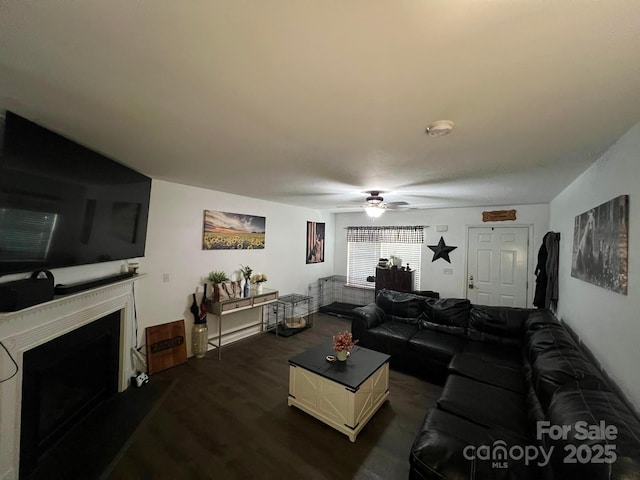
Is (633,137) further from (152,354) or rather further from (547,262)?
(152,354)

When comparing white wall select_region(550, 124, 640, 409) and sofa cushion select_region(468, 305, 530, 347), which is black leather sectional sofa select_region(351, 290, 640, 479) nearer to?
sofa cushion select_region(468, 305, 530, 347)

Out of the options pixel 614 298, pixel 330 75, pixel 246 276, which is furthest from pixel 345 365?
pixel 330 75

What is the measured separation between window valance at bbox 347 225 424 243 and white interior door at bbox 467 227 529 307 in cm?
103

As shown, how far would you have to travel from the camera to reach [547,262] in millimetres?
3664

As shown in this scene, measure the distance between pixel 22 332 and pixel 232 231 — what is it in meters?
2.72

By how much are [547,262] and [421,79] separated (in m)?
3.89

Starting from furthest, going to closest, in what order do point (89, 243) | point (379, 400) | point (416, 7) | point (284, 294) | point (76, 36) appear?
point (284, 294) < point (379, 400) < point (89, 243) < point (76, 36) < point (416, 7)

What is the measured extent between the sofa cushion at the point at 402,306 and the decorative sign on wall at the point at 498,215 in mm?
2174

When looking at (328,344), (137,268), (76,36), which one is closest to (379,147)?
(76,36)

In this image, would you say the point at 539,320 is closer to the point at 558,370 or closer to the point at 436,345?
the point at 436,345

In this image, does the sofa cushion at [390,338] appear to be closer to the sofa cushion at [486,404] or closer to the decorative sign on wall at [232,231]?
the sofa cushion at [486,404]

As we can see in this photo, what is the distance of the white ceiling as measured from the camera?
32.7 inches

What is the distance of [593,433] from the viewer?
1.17 meters

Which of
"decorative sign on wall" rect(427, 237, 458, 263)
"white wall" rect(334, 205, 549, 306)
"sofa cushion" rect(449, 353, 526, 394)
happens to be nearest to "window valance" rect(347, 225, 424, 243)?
"white wall" rect(334, 205, 549, 306)
